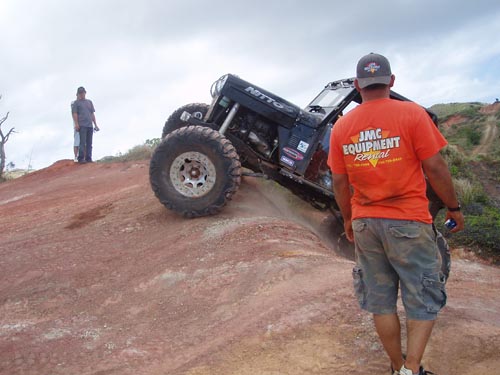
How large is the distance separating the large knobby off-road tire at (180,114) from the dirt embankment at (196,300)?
161 cm

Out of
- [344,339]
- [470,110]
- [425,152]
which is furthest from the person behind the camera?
[470,110]

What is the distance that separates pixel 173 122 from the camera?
9719 mm

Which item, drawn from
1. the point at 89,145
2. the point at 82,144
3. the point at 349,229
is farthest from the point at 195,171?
the point at 89,145

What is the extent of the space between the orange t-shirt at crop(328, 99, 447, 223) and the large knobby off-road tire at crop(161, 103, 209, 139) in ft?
21.2

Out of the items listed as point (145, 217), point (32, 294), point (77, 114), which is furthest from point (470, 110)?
point (32, 294)

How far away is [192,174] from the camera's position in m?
7.41

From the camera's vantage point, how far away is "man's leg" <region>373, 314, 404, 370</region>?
11.0 ft

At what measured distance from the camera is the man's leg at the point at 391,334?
132 inches

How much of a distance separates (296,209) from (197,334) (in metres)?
4.71

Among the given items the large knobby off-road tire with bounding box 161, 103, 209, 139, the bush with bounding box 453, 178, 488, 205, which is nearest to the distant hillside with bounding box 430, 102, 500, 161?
the bush with bounding box 453, 178, 488, 205

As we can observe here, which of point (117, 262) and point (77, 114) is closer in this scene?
point (117, 262)

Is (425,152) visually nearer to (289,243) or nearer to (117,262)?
(289,243)

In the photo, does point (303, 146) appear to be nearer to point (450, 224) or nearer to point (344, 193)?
point (344, 193)

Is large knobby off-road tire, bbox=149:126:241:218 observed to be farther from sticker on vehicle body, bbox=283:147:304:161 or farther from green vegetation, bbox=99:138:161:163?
green vegetation, bbox=99:138:161:163
